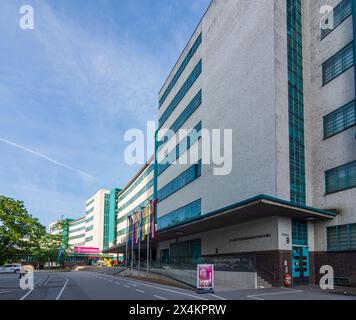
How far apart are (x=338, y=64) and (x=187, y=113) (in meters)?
23.2

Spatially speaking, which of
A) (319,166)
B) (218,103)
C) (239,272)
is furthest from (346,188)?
(218,103)

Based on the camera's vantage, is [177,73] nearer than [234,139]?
No

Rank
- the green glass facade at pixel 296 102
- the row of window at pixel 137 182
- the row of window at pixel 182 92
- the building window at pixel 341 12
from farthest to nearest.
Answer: the row of window at pixel 137 182
the row of window at pixel 182 92
the green glass facade at pixel 296 102
the building window at pixel 341 12

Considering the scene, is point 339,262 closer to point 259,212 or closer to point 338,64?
point 259,212

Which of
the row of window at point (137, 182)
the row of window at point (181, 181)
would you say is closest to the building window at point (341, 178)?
the row of window at point (181, 181)

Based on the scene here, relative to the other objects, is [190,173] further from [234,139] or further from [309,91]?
[309,91]

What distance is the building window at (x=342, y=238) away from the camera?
26.9m

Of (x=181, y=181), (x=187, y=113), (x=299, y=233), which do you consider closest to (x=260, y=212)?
(x=299, y=233)


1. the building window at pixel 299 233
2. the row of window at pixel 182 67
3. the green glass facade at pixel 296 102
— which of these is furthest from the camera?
the row of window at pixel 182 67

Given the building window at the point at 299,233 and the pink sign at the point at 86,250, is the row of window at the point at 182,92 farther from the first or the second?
the pink sign at the point at 86,250

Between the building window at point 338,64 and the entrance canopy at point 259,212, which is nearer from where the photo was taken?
the entrance canopy at point 259,212

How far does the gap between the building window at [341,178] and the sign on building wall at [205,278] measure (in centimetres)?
1182

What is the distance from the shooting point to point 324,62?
106 ft

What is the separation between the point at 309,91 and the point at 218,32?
14100 mm
